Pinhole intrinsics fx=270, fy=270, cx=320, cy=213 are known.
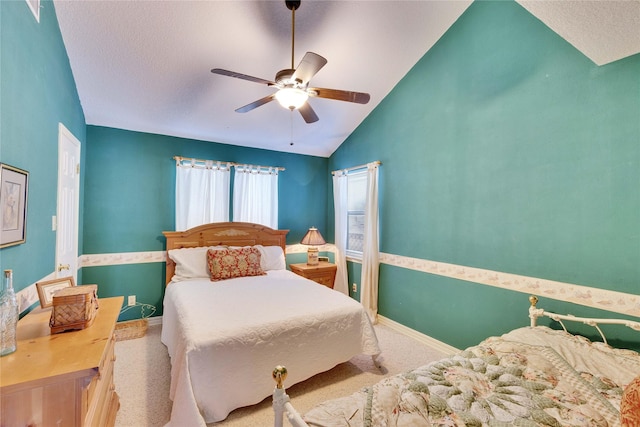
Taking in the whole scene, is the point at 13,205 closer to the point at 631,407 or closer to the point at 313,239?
the point at 631,407

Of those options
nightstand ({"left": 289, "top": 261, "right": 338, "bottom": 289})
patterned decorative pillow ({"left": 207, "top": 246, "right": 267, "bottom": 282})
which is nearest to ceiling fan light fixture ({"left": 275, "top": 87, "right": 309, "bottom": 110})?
patterned decorative pillow ({"left": 207, "top": 246, "right": 267, "bottom": 282})

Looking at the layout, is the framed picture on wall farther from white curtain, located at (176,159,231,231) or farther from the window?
the window

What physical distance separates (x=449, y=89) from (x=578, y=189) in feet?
4.95

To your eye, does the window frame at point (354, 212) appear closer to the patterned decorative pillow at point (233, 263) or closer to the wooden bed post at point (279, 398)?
the patterned decorative pillow at point (233, 263)

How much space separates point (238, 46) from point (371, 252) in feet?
8.93

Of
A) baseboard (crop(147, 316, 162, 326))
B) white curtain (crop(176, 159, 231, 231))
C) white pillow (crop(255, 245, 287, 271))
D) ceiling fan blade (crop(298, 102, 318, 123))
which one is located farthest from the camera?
white pillow (crop(255, 245, 287, 271))

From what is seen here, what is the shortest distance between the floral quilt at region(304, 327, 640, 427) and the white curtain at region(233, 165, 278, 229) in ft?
10.1

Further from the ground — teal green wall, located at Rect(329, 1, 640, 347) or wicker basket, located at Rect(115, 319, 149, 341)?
teal green wall, located at Rect(329, 1, 640, 347)

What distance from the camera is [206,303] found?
2.32 metres

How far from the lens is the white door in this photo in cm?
209

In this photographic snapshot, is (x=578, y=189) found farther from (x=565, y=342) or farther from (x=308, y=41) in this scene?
(x=308, y=41)

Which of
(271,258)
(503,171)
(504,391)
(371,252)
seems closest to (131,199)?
(271,258)

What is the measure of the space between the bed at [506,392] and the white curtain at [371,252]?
6.24 feet

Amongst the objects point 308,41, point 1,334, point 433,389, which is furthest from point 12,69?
point 433,389
